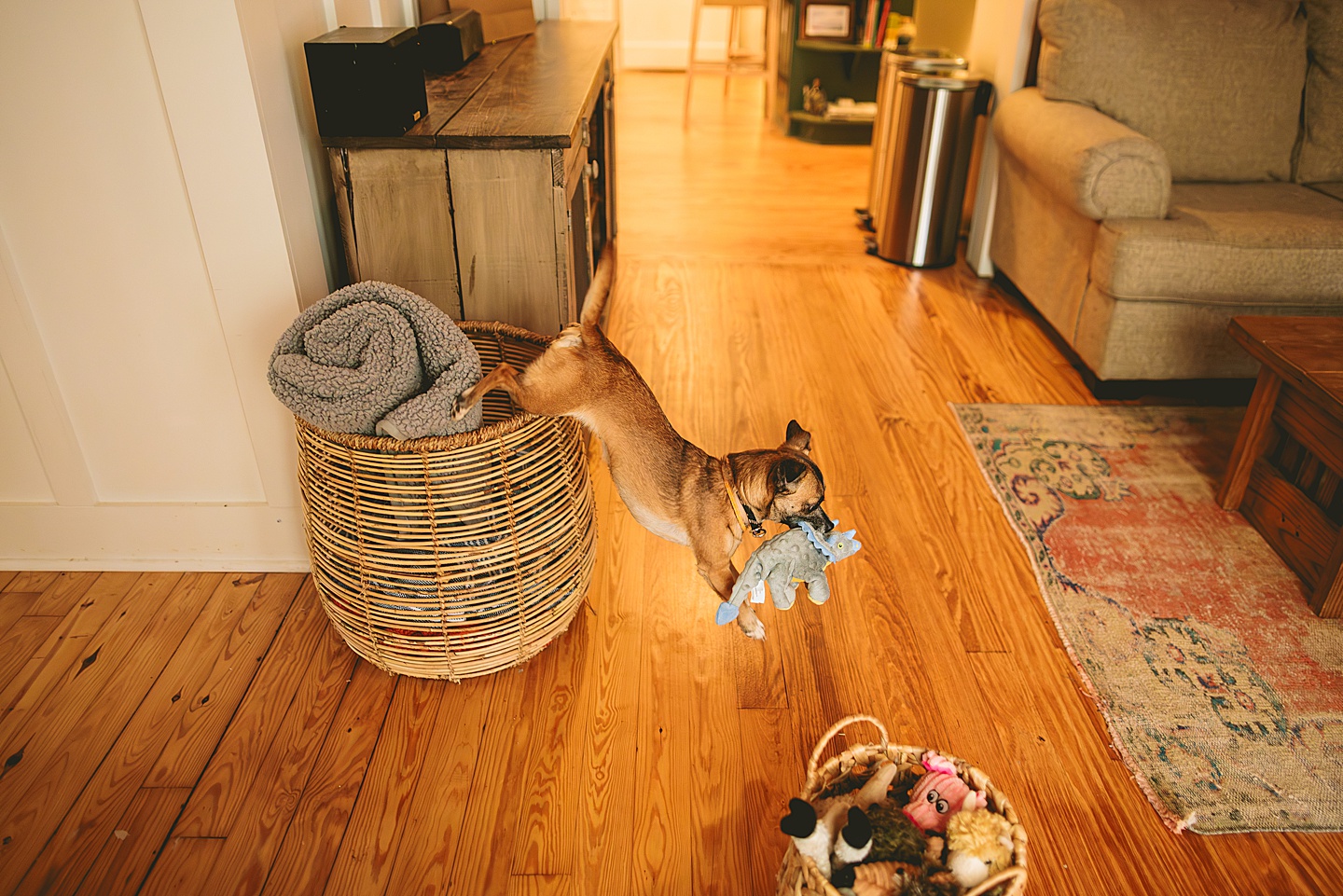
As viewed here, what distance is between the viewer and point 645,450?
1.38m

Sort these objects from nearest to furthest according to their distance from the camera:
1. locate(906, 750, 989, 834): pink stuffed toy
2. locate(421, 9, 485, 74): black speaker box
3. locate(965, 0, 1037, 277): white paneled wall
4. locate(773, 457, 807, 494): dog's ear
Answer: locate(906, 750, 989, 834): pink stuffed toy
locate(773, 457, 807, 494): dog's ear
locate(421, 9, 485, 74): black speaker box
locate(965, 0, 1037, 277): white paneled wall

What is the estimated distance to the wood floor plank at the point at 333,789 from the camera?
3.97 ft

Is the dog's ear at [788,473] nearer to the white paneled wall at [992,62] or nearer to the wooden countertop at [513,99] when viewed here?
the wooden countertop at [513,99]

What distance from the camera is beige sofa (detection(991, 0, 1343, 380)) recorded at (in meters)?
2.28

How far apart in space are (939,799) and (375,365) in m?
0.97

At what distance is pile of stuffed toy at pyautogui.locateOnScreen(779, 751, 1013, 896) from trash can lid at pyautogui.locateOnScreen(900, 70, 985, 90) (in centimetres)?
269

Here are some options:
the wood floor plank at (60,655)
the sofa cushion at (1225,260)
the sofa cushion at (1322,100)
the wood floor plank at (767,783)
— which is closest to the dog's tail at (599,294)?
the wood floor plank at (767,783)

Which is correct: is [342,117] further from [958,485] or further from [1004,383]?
[1004,383]

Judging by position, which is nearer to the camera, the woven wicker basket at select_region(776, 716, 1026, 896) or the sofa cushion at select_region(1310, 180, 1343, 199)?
the woven wicker basket at select_region(776, 716, 1026, 896)

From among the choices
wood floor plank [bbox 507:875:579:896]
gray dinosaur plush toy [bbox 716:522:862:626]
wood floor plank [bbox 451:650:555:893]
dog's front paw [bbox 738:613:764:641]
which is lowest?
wood floor plank [bbox 507:875:579:896]

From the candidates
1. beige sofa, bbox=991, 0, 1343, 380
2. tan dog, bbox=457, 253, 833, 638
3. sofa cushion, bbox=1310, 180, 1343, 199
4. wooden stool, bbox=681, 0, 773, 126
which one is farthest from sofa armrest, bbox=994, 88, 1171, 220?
wooden stool, bbox=681, 0, 773, 126

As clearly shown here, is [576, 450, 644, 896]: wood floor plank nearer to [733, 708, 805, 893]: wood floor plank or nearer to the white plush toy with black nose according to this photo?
[733, 708, 805, 893]: wood floor plank

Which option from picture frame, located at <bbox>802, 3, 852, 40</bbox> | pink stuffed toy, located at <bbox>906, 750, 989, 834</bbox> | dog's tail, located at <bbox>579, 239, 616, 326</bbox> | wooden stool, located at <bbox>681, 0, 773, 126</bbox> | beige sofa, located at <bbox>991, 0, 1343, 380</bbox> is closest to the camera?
pink stuffed toy, located at <bbox>906, 750, 989, 834</bbox>

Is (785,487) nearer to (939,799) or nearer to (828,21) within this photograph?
(939,799)
